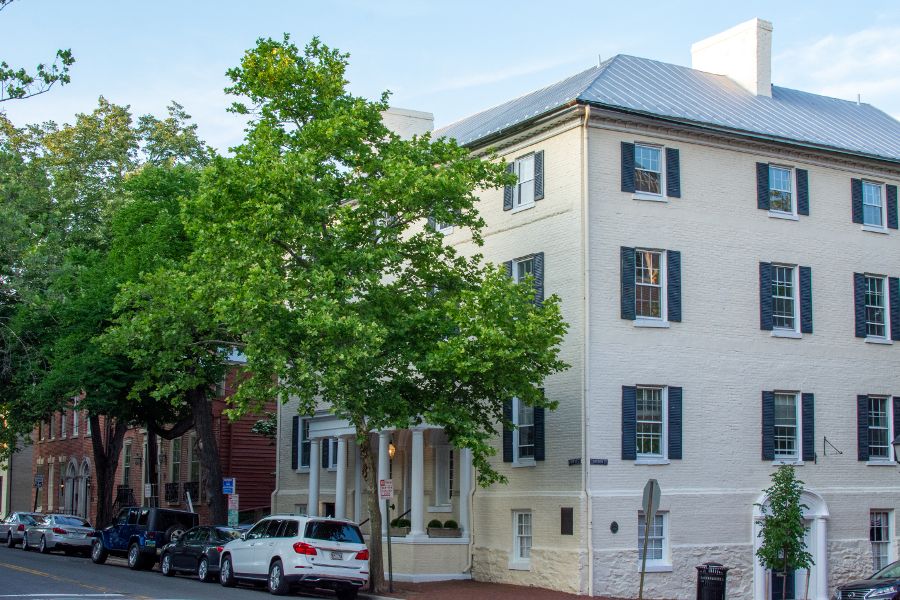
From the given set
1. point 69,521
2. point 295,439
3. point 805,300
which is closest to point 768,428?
point 805,300

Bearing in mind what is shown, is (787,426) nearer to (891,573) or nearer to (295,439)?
(891,573)

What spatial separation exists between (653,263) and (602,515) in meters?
6.34

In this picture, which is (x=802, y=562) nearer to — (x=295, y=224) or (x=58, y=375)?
(x=295, y=224)

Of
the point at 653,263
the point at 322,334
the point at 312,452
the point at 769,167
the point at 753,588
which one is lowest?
the point at 753,588

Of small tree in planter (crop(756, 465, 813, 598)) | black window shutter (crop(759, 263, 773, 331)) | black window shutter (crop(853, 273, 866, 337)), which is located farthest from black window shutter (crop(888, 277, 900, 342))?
A: small tree in planter (crop(756, 465, 813, 598))

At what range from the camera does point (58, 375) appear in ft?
120

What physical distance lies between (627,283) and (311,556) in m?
9.95

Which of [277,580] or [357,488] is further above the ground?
[357,488]

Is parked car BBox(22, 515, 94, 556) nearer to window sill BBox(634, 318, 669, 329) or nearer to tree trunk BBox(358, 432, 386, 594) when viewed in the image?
tree trunk BBox(358, 432, 386, 594)

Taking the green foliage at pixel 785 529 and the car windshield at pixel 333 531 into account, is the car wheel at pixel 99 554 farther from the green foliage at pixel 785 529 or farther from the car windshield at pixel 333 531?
the green foliage at pixel 785 529

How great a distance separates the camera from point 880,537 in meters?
32.7

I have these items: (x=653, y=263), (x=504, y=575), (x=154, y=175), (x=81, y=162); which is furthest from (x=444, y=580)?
(x=81, y=162)

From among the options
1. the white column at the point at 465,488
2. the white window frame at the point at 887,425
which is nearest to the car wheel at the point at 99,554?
the white column at the point at 465,488

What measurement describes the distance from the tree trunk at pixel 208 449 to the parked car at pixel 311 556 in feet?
38.3
